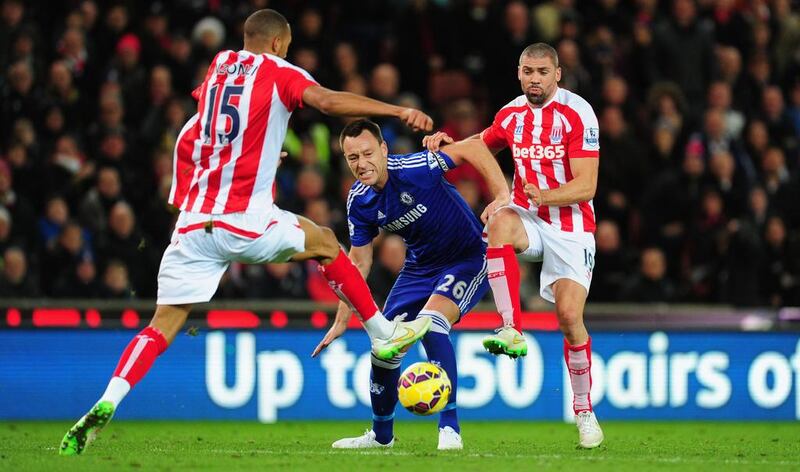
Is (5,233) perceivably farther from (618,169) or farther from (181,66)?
(618,169)

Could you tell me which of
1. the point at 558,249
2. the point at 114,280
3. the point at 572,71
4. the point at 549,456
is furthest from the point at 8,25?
the point at 549,456

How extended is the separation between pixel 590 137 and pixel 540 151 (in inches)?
13.7

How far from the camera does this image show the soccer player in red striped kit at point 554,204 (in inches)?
371

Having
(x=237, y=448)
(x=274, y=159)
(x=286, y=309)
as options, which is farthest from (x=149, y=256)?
(x=274, y=159)

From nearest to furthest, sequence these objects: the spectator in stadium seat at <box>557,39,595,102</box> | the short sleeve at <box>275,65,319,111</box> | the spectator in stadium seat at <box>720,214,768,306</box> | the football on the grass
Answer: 1. the short sleeve at <box>275,65,319,111</box>
2. the football on the grass
3. the spectator in stadium seat at <box>720,214,768,306</box>
4. the spectator in stadium seat at <box>557,39,595,102</box>

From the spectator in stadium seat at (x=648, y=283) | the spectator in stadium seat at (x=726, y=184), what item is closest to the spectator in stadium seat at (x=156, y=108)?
the spectator in stadium seat at (x=648, y=283)

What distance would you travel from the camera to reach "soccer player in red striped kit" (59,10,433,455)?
8.49m

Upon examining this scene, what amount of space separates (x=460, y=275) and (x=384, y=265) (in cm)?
489

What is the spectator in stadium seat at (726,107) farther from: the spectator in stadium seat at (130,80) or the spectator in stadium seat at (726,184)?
the spectator in stadium seat at (130,80)

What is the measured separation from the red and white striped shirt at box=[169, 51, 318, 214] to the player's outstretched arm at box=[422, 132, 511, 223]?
4.10ft

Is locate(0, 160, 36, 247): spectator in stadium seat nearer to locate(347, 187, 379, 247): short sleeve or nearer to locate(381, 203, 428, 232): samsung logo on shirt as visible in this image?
locate(347, 187, 379, 247): short sleeve

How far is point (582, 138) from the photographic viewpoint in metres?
9.48

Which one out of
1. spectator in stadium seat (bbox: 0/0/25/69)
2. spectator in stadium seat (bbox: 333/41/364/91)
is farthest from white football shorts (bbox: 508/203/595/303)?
spectator in stadium seat (bbox: 0/0/25/69)

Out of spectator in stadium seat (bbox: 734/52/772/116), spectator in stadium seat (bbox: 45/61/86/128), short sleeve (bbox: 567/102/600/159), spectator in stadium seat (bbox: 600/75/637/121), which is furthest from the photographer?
spectator in stadium seat (bbox: 734/52/772/116)
